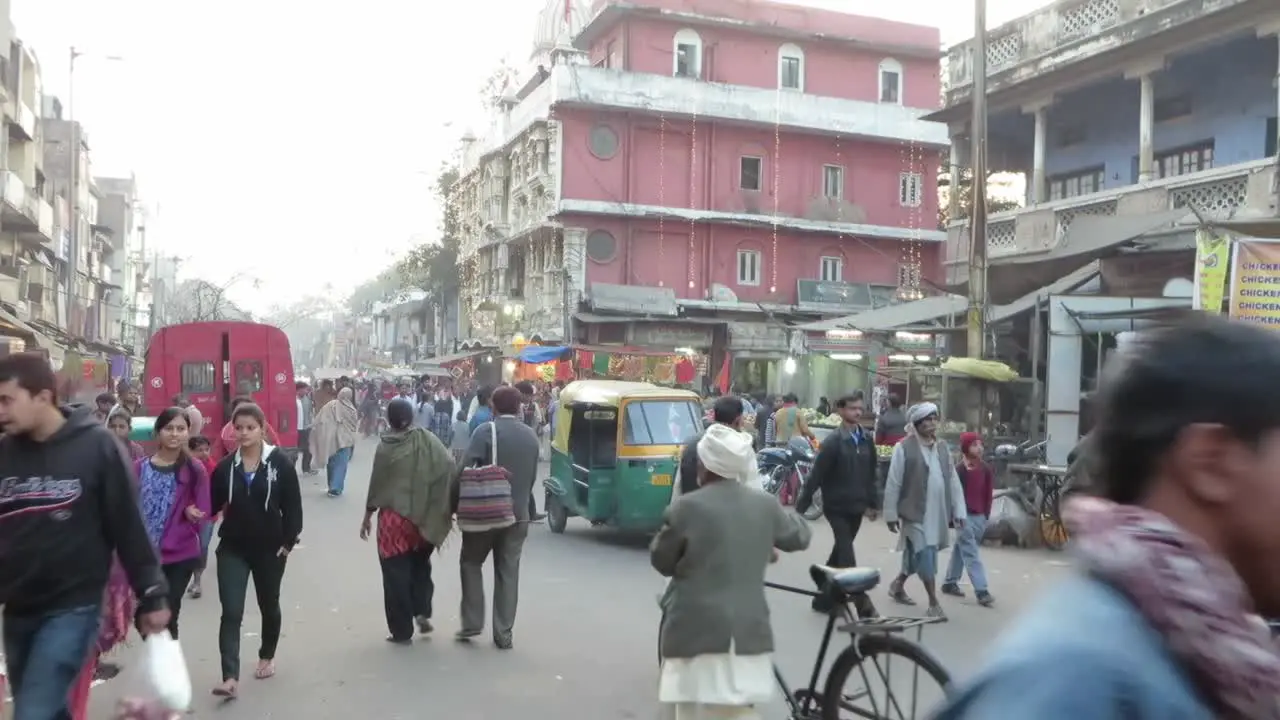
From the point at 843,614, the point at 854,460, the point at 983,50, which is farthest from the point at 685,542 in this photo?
the point at 983,50

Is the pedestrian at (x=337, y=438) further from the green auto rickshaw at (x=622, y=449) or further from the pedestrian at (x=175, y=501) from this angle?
the pedestrian at (x=175, y=501)

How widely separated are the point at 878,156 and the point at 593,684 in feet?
109

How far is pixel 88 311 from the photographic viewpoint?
57188 mm

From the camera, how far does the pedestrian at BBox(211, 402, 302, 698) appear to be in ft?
21.3

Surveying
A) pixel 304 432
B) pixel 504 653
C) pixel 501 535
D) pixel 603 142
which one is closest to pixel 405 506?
pixel 501 535

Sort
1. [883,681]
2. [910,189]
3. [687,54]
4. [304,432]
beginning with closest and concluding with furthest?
[883,681]
[304,432]
[687,54]
[910,189]

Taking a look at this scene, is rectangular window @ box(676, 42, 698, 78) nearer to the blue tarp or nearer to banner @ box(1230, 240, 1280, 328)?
the blue tarp

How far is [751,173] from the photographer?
36.3 m

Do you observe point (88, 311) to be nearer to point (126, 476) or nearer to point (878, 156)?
point (878, 156)

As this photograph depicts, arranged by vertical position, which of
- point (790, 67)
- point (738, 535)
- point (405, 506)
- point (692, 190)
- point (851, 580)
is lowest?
point (405, 506)

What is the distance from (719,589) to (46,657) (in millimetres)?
2603

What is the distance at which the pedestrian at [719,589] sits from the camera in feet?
15.2

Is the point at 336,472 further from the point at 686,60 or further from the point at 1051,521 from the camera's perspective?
the point at 686,60

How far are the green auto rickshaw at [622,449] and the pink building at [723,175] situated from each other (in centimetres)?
2012
